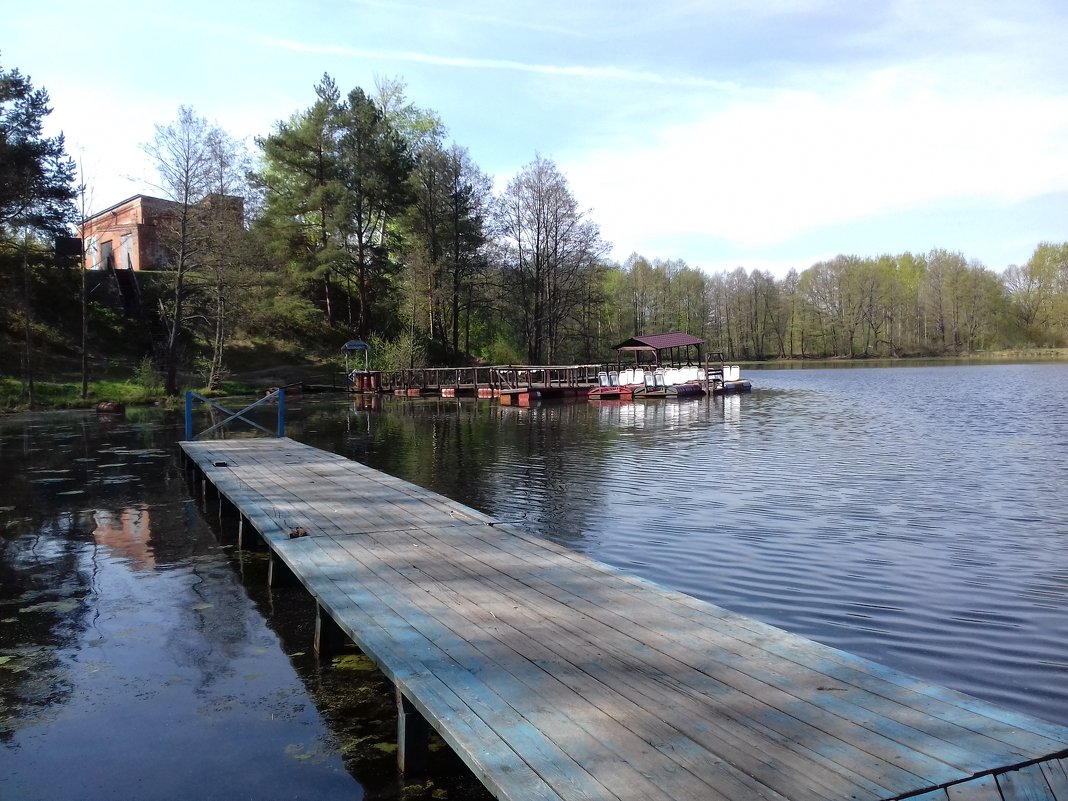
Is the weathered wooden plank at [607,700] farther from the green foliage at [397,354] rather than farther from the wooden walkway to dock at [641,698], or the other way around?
the green foliage at [397,354]

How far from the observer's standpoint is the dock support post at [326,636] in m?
6.09

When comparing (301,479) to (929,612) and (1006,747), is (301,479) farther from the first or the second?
(1006,747)

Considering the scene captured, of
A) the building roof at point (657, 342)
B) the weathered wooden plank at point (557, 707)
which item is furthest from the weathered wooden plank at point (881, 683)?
the building roof at point (657, 342)

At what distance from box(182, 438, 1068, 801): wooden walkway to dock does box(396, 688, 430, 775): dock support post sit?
0.05m

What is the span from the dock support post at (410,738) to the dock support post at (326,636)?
190 cm

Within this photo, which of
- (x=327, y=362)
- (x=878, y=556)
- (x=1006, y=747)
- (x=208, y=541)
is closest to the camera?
(x=1006, y=747)

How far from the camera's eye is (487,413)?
1217 inches

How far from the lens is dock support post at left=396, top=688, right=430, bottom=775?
13.8 ft

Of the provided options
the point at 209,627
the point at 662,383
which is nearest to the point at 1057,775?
Result: the point at 209,627

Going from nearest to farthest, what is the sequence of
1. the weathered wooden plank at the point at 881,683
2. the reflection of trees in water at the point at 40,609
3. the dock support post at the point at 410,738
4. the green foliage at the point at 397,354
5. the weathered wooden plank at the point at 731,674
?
the weathered wooden plank at the point at 731,674 → the weathered wooden plank at the point at 881,683 → the dock support post at the point at 410,738 → the reflection of trees in water at the point at 40,609 → the green foliage at the point at 397,354

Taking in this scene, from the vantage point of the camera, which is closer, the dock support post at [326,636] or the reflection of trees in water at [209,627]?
the reflection of trees in water at [209,627]

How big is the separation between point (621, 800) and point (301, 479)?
29.2ft

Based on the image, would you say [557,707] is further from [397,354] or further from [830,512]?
[397,354]

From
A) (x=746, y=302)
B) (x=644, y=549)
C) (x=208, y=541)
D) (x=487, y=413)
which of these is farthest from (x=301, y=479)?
(x=746, y=302)
